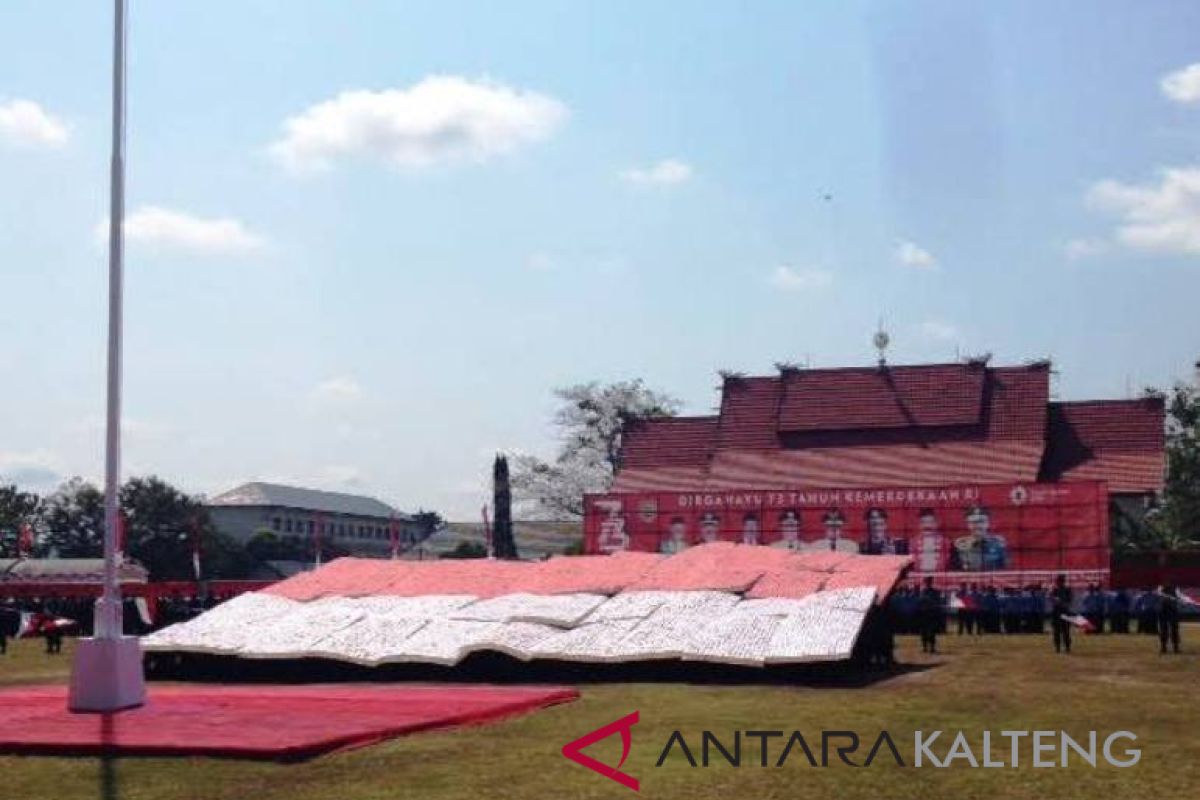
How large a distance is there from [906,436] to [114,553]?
154 feet

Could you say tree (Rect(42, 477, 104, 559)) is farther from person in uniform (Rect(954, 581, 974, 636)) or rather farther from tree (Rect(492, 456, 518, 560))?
person in uniform (Rect(954, 581, 974, 636))

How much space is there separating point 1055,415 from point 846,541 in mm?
20619

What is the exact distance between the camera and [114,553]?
16.3m

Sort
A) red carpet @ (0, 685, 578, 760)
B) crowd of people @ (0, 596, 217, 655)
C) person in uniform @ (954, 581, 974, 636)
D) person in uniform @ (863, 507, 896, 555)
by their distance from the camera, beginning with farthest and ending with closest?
1. person in uniform @ (863, 507, 896, 555)
2. person in uniform @ (954, 581, 974, 636)
3. crowd of people @ (0, 596, 217, 655)
4. red carpet @ (0, 685, 578, 760)

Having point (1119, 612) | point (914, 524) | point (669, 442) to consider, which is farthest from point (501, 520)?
point (1119, 612)

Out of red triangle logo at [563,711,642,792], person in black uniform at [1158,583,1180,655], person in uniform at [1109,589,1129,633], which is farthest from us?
person in uniform at [1109,589,1129,633]

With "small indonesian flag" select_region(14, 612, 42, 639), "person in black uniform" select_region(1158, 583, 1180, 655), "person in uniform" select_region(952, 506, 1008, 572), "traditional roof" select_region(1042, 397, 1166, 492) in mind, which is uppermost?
"traditional roof" select_region(1042, 397, 1166, 492)

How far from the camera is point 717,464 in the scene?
61.4 meters

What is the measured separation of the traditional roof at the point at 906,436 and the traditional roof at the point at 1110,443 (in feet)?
0.14

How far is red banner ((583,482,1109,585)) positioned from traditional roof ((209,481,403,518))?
264 ft

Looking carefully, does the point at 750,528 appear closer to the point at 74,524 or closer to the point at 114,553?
the point at 114,553

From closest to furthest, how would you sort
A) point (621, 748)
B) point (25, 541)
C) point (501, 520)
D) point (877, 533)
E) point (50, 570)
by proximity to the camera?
point (621, 748) < point (877, 533) < point (25, 541) < point (501, 520) < point (50, 570)

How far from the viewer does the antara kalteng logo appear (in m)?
11.5

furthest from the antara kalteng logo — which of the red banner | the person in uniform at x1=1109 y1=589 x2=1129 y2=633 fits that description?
the red banner
